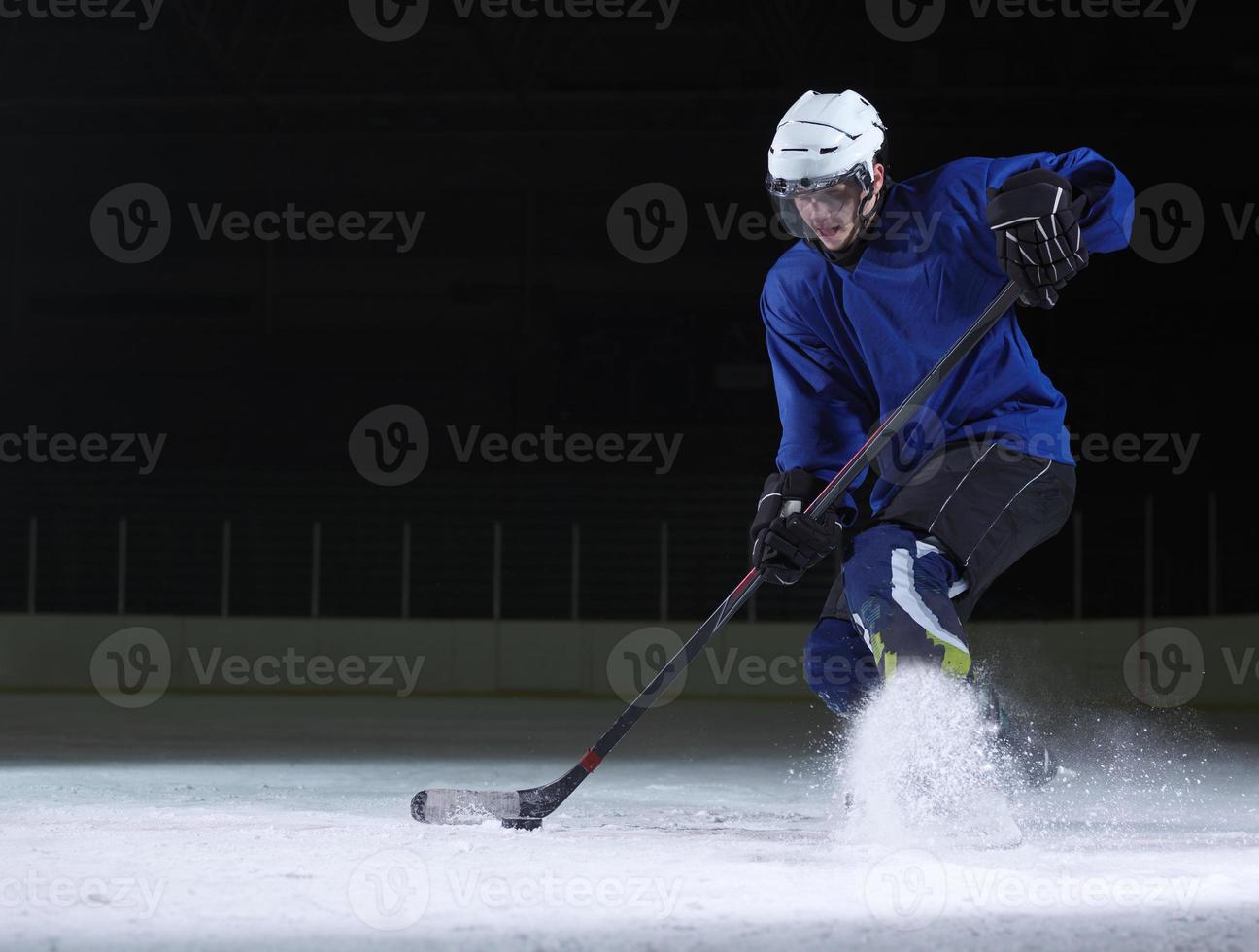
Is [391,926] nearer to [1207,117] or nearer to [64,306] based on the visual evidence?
[1207,117]

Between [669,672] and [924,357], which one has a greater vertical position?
[924,357]

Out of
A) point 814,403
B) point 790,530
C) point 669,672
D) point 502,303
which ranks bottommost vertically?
point 669,672

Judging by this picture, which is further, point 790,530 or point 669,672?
point 669,672

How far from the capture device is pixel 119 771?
543 cm

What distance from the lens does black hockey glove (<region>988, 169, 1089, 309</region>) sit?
10.5 ft

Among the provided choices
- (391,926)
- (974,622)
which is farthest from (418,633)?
(391,926)

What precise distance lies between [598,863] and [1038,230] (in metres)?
1.56

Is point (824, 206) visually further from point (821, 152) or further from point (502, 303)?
point (502, 303)

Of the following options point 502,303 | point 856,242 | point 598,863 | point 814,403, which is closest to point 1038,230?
point 856,242

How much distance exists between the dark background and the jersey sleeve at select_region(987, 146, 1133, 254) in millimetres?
9453

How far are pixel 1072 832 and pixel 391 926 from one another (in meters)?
1.93

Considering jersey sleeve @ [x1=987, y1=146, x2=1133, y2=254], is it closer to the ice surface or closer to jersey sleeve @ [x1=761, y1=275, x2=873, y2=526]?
jersey sleeve @ [x1=761, y1=275, x2=873, y2=526]

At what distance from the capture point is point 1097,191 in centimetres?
336

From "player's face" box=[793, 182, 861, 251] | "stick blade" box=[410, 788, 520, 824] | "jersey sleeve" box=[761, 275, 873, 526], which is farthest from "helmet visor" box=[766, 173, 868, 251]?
"stick blade" box=[410, 788, 520, 824]
